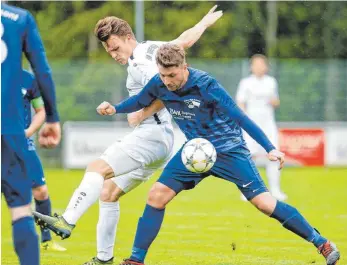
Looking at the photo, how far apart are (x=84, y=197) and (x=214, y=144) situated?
1056 mm

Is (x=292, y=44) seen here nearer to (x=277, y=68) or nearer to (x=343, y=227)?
(x=277, y=68)

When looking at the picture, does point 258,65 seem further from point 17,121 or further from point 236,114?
point 17,121

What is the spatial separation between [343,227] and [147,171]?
3.62m

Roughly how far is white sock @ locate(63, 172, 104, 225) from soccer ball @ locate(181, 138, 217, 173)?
2.22 feet

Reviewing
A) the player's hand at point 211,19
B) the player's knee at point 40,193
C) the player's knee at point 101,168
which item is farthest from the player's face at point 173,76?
the player's knee at point 40,193

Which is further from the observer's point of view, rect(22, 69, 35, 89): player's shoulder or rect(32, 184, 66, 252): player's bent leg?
rect(32, 184, 66, 252): player's bent leg

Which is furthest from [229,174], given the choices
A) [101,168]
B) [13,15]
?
[13,15]

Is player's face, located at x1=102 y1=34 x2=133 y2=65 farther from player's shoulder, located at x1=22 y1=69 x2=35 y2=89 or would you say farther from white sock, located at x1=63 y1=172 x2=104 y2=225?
player's shoulder, located at x1=22 y1=69 x2=35 y2=89

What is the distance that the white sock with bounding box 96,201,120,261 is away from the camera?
7.79 m

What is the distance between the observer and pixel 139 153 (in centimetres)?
766

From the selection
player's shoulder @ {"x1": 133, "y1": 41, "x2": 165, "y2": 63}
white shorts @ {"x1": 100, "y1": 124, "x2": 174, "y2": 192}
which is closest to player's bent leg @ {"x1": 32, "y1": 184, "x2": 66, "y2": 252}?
white shorts @ {"x1": 100, "y1": 124, "x2": 174, "y2": 192}

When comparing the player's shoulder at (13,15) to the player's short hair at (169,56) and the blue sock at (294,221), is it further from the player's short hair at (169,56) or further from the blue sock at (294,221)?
the blue sock at (294,221)

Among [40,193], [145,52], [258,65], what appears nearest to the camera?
[145,52]

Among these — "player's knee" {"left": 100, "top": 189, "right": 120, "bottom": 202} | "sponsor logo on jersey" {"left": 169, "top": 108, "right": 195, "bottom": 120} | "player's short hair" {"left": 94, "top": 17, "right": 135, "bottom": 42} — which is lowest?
"player's knee" {"left": 100, "top": 189, "right": 120, "bottom": 202}
